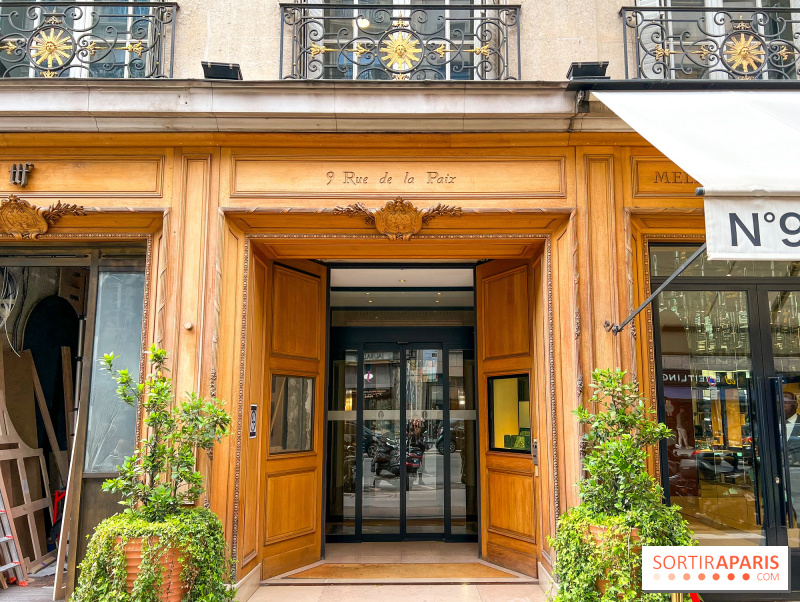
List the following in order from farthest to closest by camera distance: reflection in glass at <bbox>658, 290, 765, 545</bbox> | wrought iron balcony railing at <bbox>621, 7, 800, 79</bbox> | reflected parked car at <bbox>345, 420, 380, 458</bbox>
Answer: reflected parked car at <bbox>345, 420, 380, 458</bbox> → reflection in glass at <bbox>658, 290, 765, 545</bbox> → wrought iron balcony railing at <bbox>621, 7, 800, 79</bbox>

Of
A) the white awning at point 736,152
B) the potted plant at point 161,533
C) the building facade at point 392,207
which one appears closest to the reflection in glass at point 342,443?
the building facade at point 392,207

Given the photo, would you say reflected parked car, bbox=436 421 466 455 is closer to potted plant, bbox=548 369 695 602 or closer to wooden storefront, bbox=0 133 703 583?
wooden storefront, bbox=0 133 703 583

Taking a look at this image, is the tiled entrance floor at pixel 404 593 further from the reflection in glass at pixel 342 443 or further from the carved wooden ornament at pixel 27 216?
the carved wooden ornament at pixel 27 216

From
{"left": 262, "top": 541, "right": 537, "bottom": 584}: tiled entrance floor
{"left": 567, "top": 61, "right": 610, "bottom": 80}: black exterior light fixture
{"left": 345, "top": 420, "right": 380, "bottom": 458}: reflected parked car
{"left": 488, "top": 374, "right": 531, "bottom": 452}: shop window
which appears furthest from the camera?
{"left": 345, "top": 420, "right": 380, "bottom": 458}: reflected parked car

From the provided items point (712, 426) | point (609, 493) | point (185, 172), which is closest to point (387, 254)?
point (185, 172)

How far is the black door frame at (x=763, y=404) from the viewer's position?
5910mm

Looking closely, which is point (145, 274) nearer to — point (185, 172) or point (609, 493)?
point (185, 172)

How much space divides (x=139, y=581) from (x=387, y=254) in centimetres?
375

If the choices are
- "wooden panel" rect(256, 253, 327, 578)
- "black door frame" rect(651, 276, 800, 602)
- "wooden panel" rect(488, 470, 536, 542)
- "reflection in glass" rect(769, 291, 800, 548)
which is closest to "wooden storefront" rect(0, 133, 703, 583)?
"wooden panel" rect(256, 253, 327, 578)

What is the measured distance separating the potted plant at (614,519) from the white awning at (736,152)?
143cm

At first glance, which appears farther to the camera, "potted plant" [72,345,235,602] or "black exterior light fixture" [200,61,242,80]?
"black exterior light fixture" [200,61,242,80]

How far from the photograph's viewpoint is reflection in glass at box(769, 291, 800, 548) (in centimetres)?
600

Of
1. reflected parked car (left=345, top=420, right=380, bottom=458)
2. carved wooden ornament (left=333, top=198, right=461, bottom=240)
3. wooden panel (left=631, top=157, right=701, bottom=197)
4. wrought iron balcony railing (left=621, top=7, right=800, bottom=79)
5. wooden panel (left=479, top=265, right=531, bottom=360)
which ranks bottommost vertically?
reflected parked car (left=345, top=420, right=380, bottom=458)

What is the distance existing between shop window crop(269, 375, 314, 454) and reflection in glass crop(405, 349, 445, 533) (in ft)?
5.36
